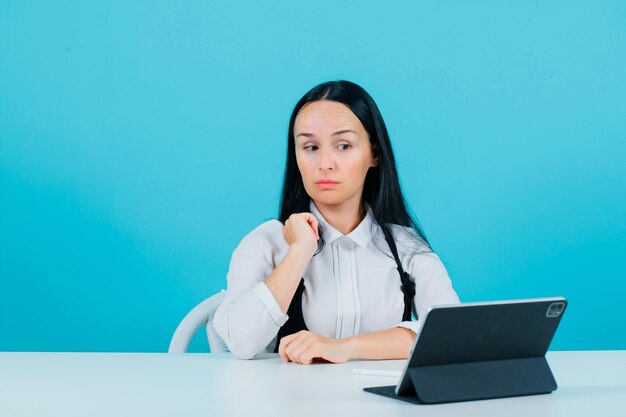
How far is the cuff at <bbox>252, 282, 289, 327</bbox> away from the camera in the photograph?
6.40ft

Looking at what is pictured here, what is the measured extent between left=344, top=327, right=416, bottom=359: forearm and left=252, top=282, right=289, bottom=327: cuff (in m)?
0.15

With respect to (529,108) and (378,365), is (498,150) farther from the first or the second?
(378,365)

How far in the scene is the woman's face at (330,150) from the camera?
2.10 meters

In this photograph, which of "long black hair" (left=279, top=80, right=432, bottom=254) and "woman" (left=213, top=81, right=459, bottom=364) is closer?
"woman" (left=213, top=81, right=459, bottom=364)

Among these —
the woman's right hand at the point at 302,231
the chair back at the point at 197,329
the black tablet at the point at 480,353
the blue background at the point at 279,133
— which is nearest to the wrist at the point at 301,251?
the woman's right hand at the point at 302,231

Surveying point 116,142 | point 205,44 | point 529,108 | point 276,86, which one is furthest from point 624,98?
point 116,142

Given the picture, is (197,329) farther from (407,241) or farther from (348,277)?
(407,241)

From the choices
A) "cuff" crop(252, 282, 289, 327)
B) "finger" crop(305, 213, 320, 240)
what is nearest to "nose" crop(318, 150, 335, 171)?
"finger" crop(305, 213, 320, 240)

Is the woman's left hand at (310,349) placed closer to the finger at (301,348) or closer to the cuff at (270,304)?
the finger at (301,348)

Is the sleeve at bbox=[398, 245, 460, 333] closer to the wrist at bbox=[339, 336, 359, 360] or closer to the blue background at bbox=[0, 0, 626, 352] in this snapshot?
the wrist at bbox=[339, 336, 359, 360]

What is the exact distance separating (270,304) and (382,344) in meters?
0.24

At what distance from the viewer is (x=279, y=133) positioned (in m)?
3.69

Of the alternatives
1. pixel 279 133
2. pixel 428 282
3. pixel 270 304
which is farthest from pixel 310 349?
pixel 279 133

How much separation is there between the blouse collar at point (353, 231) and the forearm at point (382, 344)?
0.29 metres
